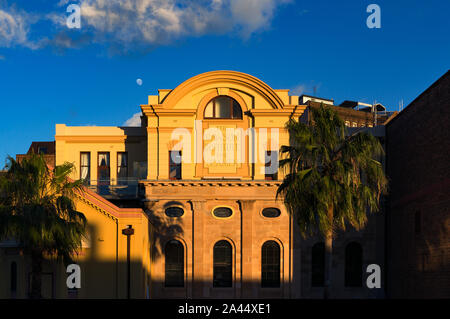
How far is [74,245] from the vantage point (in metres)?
25.2

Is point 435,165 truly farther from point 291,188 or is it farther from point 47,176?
point 47,176

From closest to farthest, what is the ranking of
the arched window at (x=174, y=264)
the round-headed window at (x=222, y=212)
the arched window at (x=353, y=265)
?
the arched window at (x=174, y=264), the round-headed window at (x=222, y=212), the arched window at (x=353, y=265)

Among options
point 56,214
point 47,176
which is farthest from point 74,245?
point 47,176

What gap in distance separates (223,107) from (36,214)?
16638 millimetres

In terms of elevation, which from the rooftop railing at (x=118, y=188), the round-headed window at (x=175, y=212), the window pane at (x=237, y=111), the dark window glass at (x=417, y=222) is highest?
the window pane at (x=237, y=111)

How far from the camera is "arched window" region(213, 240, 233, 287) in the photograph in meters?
35.4

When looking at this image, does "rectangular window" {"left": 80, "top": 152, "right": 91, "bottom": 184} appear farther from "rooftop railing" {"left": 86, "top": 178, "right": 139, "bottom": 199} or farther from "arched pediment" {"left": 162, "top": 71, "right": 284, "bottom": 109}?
"arched pediment" {"left": 162, "top": 71, "right": 284, "bottom": 109}

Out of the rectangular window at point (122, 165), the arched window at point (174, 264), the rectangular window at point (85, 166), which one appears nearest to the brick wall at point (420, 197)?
the arched window at point (174, 264)

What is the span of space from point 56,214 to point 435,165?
65.0 ft

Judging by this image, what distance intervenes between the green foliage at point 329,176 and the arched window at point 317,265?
11330 mm

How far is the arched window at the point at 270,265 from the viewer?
35.5m

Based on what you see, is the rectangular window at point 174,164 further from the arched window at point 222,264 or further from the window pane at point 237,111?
the arched window at point 222,264

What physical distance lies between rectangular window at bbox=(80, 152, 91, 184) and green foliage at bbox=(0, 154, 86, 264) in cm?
1297

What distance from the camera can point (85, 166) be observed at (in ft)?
129
